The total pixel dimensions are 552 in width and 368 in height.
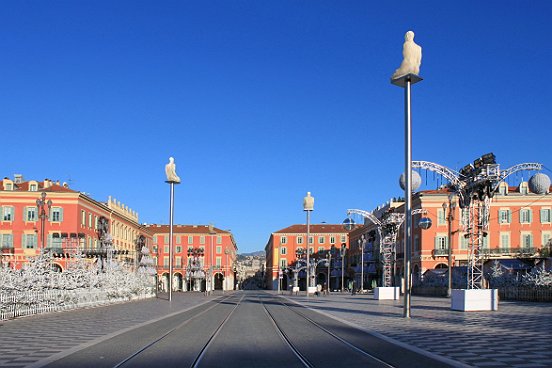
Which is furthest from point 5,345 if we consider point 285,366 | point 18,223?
point 18,223

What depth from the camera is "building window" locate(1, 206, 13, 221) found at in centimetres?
7194

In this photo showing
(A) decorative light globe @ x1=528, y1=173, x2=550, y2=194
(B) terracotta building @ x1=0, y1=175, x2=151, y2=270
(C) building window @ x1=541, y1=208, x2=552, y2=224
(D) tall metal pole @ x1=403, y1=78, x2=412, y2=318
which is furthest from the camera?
(C) building window @ x1=541, y1=208, x2=552, y2=224

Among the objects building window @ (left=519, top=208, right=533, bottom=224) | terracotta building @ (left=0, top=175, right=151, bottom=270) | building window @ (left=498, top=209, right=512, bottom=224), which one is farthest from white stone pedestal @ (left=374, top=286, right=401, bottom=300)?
building window @ (left=519, top=208, right=533, bottom=224)

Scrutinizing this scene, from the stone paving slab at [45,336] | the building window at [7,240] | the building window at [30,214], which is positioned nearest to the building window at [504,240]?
the building window at [30,214]

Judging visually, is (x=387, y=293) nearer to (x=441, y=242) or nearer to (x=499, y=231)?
(x=441, y=242)

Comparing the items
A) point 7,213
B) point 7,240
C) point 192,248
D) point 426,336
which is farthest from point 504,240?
point 192,248

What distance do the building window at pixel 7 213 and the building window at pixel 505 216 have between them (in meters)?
56.8

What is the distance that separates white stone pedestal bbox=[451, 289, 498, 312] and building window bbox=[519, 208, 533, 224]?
50078 millimetres

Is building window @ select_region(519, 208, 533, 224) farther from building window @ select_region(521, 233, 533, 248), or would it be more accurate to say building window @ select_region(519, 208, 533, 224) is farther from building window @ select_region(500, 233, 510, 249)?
building window @ select_region(500, 233, 510, 249)

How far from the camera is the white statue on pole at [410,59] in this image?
81.2ft

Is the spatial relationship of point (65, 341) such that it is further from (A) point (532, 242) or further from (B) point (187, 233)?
(B) point (187, 233)

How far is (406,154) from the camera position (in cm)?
2445

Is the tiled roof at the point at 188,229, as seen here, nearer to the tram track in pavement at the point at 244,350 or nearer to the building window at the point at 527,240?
the building window at the point at 527,240

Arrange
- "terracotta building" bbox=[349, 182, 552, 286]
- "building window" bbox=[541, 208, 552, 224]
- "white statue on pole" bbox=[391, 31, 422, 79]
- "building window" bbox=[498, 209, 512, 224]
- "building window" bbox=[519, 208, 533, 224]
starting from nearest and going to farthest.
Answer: "white statue on pole" bbox=[391, 31, 422, 79] → "terracotta building" bbox=[349, 182, 552, 286] → "building window" bbox=[541, 208, 552, 224] → "building window" bbox=[519, 208, 533, 224] → "building window" bbox=[498, 209, 512, 224]
